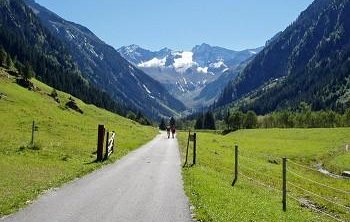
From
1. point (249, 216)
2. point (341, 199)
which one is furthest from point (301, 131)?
point (249, 216)

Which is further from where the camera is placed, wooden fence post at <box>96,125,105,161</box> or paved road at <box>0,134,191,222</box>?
wooden fence post at <box>96,125,105,161</box>

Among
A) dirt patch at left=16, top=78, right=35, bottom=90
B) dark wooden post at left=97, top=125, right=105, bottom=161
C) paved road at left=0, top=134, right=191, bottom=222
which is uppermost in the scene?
dirt patch at left=16, top=78, right=35, bottom=90

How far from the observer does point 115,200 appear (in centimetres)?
2341

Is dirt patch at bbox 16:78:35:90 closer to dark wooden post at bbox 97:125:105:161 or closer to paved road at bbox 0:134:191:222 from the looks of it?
dark wooden post at bbox 97:125:105:161

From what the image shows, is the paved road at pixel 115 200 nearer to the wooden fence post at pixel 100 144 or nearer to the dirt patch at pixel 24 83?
Answer: the wooden fence post at pixel 100 144

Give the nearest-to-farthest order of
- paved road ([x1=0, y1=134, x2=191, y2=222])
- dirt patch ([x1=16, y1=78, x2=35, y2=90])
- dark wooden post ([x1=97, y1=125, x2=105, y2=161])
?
paved road ([x1=0, y1=134, x2=191, y2=222]) → dark wooden post ([x1=97, y1=125, x2=105, y2=161]) → dirt patch ([x1=16, y1=78, x2=35, y2=90])

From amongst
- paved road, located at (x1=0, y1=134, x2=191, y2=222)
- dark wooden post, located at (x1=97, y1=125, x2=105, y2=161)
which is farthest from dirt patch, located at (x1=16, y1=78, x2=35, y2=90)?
paved road, located at (x1=0, y1=134, x2=191, y2=222)

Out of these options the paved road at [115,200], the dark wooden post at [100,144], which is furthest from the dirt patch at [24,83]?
the paved road at [115,200]

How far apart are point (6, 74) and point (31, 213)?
444ft

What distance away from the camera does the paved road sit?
19.5 meters

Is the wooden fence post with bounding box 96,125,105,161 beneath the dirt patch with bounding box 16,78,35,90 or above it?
beneath

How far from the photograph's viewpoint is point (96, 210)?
2078cm

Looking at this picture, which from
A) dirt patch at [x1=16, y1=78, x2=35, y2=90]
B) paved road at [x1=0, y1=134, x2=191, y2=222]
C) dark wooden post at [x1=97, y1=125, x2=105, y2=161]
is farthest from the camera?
dirt patch at [x1=16, y1=78, x2=35, y2=90]

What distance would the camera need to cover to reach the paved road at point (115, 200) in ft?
64.1
